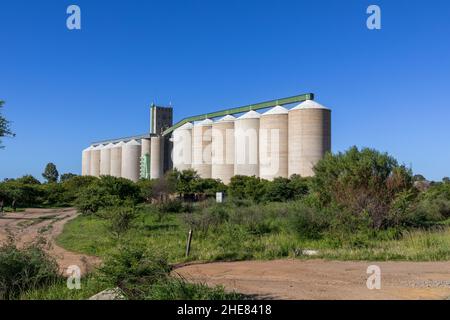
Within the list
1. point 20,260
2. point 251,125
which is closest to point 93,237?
point 20,260

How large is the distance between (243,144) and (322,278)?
55.0 metres

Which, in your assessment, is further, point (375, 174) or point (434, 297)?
point (375, 174)

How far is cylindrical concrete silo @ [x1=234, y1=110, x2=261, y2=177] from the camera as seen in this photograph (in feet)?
205

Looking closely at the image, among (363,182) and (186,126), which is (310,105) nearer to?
(186,126)

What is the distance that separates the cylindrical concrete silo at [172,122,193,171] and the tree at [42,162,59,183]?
3803cm

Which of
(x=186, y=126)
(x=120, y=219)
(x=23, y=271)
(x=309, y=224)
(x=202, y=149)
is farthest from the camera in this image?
(x=186, y=126)

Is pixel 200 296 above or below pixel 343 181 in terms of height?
below

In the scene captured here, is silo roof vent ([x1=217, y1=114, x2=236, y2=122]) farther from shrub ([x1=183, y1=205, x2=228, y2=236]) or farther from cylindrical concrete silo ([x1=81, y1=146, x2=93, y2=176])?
cylindrical concrete silo ([x1=81, y1=146, x2=93, y2=176])

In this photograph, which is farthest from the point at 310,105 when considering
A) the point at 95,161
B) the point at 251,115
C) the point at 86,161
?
the point at 86,161

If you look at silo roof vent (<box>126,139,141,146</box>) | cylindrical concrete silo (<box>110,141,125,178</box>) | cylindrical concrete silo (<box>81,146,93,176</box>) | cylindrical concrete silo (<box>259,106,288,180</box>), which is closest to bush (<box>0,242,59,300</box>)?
cylindrical concrete silo (<box>259,106,288,180</box>)

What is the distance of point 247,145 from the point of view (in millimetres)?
63562

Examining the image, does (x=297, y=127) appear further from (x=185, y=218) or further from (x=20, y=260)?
(x=20, y=260)

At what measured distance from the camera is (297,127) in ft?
188
